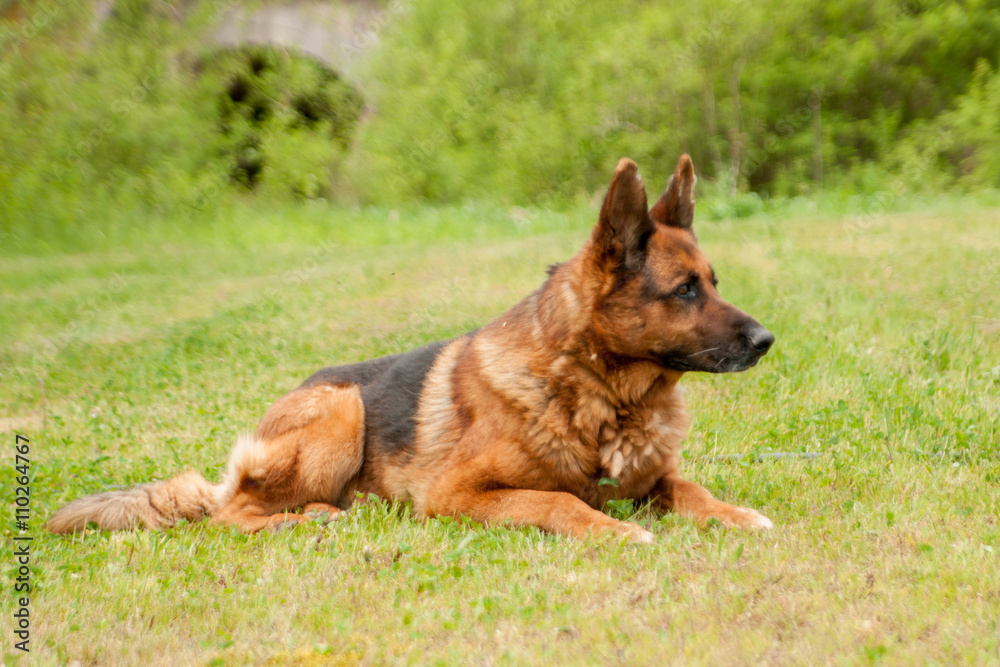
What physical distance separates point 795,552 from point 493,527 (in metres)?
1.43

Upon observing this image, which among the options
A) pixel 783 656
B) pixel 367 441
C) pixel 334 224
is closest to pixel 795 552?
pixel 783 656

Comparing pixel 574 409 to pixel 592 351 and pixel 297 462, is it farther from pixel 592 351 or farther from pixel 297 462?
pixel 297 462

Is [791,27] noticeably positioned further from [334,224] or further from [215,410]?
[215,410]

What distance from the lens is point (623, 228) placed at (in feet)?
14.6

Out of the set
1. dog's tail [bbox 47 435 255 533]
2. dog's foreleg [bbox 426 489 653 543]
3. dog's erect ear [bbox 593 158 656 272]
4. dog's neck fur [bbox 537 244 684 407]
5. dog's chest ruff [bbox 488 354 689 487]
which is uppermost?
dog's erect ear [bbox 593 158 656 272]

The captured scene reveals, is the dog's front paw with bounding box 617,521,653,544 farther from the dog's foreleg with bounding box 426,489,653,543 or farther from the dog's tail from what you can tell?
the dog's tail

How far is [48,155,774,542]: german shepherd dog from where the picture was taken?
175 inches

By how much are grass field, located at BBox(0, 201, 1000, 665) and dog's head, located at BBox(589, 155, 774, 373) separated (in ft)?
2.78

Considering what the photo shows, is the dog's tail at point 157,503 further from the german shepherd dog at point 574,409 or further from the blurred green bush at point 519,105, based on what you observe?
the blurred green bush at point 519,105

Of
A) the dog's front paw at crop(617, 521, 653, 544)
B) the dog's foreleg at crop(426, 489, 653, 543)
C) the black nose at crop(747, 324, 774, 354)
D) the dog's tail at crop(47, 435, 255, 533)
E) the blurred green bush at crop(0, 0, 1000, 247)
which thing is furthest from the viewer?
the blurred green bush at crop(0, 0, 1000, 247)

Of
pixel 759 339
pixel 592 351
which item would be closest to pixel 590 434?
pixel 592 351

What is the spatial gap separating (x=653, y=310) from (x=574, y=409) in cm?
64

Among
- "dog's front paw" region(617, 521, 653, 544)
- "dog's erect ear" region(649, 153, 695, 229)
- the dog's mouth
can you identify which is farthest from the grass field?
"dog's erect ear" region(649, 153, 695, 229)

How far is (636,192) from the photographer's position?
Answer: 4.34 m
